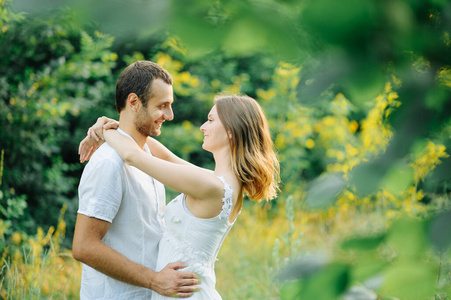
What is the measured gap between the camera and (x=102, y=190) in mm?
2014

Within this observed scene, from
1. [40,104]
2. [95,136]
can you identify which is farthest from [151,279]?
[40,104]

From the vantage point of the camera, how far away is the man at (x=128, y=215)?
78.1 inches

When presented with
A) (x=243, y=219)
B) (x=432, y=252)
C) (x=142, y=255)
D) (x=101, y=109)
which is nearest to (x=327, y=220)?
(x=243, y=219)

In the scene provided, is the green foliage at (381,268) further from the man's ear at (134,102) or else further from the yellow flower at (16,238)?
the yellow flower at (16,238)

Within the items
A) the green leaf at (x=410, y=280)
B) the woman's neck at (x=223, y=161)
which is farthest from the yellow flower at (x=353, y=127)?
the green leaf at (x=410, y=280)

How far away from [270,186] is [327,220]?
4.07m

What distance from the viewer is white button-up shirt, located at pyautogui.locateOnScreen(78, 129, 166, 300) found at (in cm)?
202

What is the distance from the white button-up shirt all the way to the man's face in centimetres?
20

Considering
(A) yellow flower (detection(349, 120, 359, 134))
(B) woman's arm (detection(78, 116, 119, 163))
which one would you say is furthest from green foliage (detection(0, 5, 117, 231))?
(A) yellow flower (detection(349, 120, 359, 134))

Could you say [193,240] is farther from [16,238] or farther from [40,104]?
[40,104]

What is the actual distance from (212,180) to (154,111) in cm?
48

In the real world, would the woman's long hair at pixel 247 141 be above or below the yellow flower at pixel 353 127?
below

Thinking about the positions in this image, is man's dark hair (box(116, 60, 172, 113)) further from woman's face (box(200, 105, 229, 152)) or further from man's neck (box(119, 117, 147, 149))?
woman's face (box(200, 105, 229, 152))

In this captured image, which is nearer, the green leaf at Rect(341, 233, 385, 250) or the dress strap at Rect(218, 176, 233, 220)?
the green leaf at Rect(341, 233, 385, 250)
